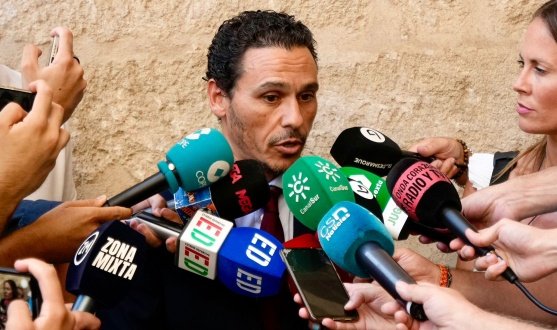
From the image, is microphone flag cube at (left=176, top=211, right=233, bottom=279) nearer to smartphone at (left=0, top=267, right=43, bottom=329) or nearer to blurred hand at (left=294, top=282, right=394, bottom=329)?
blurred hand at (left=294, top=282, right=394, bottom=329)

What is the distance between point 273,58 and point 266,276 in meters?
0.72

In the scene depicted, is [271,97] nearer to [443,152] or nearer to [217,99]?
[217,99]

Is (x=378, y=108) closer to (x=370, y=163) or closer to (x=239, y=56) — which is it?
(x=239, y=56)

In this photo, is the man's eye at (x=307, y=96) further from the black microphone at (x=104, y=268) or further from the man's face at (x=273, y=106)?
the black microphone at (x=104, y=268)

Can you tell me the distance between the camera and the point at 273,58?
1861 millimetres

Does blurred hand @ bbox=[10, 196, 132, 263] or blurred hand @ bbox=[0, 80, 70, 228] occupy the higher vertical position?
blurred hand @ bbox=[0, 80, 70, 228]

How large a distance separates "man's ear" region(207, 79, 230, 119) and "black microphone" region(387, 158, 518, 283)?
2.52 ft

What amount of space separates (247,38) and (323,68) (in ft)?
1.28

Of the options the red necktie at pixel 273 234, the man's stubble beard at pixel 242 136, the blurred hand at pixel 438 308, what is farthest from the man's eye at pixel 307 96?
the blurred hand at pixel 438 308

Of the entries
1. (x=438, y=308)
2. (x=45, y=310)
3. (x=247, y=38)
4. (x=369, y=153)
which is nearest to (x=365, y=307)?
(x=438, y=308)

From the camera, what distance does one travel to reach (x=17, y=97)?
135 cm

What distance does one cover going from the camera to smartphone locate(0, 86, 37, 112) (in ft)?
4.33

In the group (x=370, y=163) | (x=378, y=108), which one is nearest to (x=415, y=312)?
(x=370, y=163)

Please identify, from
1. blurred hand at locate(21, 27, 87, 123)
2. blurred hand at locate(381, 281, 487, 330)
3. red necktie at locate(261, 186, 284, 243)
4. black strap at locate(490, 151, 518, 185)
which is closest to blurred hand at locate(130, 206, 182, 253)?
red necktie at locate(261, 186, 284, 243)
